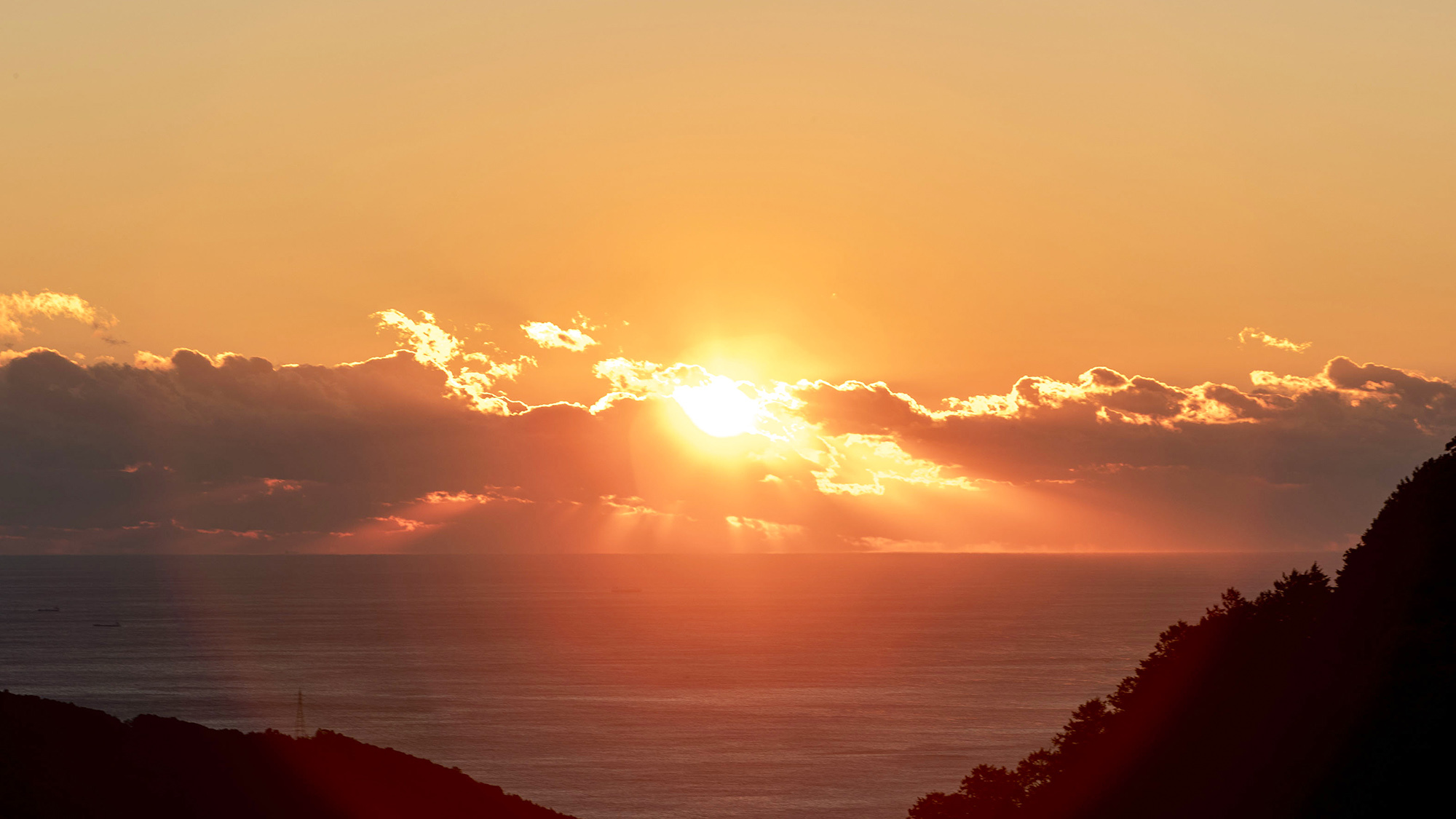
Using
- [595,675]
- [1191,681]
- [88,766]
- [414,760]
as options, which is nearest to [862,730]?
[595,675]

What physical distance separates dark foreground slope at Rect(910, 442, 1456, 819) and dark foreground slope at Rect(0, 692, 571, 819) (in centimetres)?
2479

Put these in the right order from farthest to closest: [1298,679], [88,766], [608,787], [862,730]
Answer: [862,730]
[608,787]
[88,766]
[1298,679]

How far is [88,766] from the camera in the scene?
157ft

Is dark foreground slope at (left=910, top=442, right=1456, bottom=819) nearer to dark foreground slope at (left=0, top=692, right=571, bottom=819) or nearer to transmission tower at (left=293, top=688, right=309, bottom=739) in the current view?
dark foreground slope at (left=0, top=692, right=571, bottom=819)

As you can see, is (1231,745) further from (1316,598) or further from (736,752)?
(736,752)

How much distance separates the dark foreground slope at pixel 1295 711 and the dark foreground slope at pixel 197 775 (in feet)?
81.3

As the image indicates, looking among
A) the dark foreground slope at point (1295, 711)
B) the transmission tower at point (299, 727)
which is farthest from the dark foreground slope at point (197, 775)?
the transmission tower at point (299, 727)

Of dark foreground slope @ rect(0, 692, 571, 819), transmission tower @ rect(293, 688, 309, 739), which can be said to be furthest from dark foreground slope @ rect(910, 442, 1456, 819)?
transmission tower @ rect(293, 688, 309, 739)

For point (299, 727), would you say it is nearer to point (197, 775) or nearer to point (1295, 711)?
point (197, 775)

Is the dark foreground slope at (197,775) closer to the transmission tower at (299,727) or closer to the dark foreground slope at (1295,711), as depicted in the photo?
the dark foreground slope at (1295,711)

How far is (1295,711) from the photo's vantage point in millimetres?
41562

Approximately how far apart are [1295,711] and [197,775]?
4521 centimetres

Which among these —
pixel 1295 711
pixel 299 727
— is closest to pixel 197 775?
pixel 1295 711

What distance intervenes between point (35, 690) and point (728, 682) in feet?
329
